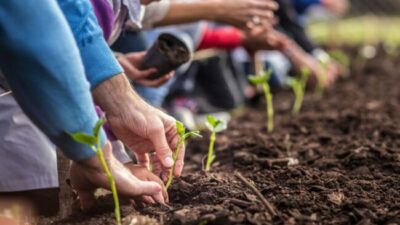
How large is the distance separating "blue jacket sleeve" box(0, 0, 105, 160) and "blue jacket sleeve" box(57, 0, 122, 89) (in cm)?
24

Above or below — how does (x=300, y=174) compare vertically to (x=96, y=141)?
below

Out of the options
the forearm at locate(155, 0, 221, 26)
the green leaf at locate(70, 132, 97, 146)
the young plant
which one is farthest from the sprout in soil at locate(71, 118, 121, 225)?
the young plant

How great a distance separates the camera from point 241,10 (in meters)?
3.83

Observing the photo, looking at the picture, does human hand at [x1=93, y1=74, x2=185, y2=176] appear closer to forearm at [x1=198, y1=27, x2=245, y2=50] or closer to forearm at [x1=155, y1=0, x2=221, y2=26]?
forearm at [x1=155, y1=0, x2=221, y2=26]

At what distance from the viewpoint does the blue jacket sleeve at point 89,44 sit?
6.68 feet

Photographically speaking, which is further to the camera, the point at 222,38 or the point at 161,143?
the point at 222,38

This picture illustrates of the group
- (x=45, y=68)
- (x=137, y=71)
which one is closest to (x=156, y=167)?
(x=45, y=68)

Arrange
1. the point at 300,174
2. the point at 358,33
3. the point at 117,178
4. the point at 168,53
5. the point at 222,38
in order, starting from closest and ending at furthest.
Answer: the point at 117,178, the point at 300,174, the point at 168,53, the point at 222,38, the point at 358,33

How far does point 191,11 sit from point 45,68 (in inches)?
82.3

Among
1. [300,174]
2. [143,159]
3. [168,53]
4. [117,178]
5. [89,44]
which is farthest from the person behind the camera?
[168,53]

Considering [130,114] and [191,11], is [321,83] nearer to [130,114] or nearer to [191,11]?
[191,11]

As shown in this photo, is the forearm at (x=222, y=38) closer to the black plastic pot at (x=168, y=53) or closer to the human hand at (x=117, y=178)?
the black plastic pot at (x=168, y=53)

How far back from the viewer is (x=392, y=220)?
2049 millimetres

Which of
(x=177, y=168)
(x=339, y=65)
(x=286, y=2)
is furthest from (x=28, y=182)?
(x=339, y=65)
